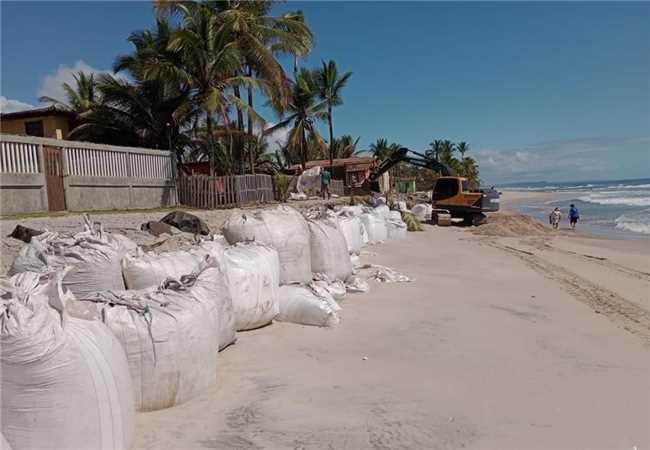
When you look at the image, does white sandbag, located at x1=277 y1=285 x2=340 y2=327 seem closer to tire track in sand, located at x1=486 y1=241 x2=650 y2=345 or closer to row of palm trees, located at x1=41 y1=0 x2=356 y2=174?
tire track in sand, located at x1=486 y1=241 x2=650 y2=345

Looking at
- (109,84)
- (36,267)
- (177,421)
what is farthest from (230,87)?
(177,421)

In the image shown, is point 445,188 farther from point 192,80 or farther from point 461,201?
point 192,80

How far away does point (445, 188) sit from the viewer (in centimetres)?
1698

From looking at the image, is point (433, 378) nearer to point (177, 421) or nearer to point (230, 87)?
point (177, 421)

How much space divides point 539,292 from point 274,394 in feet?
16.3

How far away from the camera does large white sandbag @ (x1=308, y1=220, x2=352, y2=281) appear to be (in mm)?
5141

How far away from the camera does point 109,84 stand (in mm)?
15469

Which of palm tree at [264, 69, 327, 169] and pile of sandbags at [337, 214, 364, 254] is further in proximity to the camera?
palm tree at [264, 69, 327, 169]

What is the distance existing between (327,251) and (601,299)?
3.96 meters

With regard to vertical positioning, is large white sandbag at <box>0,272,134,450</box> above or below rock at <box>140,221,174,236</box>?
below

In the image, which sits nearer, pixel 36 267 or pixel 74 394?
pixel 74 394

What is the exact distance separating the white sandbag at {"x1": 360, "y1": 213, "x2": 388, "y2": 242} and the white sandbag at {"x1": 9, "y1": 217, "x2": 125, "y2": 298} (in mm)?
7666

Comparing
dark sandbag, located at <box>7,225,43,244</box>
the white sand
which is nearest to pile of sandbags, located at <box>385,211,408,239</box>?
the white sand

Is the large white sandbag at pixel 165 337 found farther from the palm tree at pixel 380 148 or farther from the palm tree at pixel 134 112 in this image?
the palm tree at pixel 380 148
